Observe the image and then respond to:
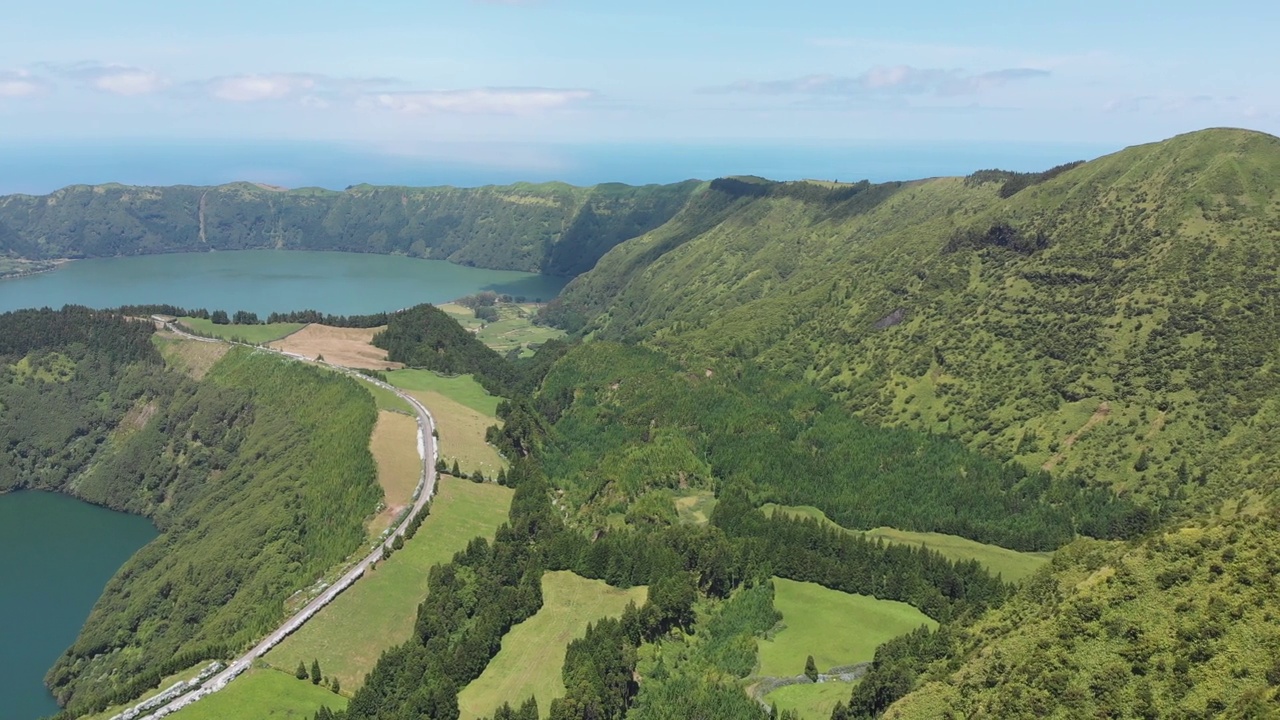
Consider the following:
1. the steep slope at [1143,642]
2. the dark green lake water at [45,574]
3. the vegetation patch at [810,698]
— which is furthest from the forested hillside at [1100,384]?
the dark green lake water at [45,574]

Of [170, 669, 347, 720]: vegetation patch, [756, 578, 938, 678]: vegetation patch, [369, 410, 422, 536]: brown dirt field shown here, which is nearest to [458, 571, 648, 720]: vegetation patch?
[170, 669, 347, 720]: vegetation patch

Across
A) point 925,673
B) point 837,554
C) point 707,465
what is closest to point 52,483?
point 707,465

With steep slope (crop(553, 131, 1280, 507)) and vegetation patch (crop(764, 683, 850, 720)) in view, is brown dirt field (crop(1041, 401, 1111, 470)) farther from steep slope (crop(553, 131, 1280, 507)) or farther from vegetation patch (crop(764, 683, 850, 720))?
vegetation patch (crop(764, 683, 850, 720))

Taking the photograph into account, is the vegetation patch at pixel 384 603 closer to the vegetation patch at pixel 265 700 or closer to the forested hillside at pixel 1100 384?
the vegetation patch at pixel 265 700

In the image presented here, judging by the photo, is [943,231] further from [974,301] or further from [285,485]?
[285,485]

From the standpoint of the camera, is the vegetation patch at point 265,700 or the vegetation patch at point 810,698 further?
the vegetation patch at point 265,700
